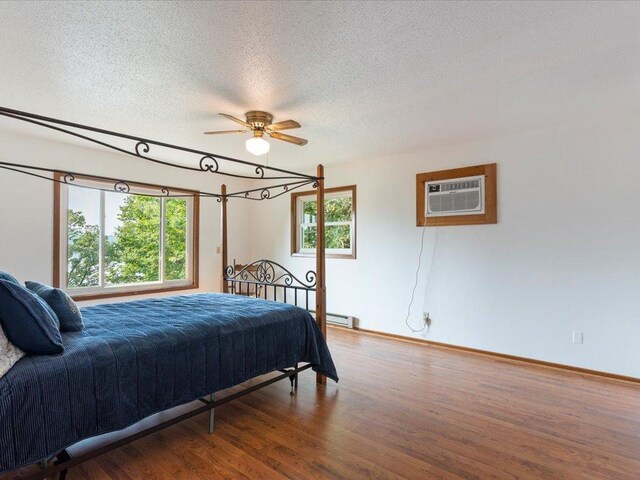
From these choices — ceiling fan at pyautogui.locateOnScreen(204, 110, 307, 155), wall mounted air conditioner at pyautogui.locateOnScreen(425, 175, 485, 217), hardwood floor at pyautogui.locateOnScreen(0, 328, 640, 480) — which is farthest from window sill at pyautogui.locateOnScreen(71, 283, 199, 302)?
wall mounted air conditioner at pyautogui.locateOnScreen(425, 175, 485, 217)

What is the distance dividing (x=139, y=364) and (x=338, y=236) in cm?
367

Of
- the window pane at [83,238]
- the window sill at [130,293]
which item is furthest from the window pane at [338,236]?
the window pane at [83,238]

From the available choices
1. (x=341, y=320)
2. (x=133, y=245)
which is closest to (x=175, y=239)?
(x=133, y=245)

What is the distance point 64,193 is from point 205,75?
2.79m

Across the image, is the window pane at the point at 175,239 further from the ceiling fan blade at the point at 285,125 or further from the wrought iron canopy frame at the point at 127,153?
the ceiling fan blade at the point at 285,125

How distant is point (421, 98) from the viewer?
2.75 m

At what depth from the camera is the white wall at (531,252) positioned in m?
3.20

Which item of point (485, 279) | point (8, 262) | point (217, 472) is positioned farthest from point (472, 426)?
point (8, 262)

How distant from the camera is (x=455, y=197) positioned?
4.09 metres

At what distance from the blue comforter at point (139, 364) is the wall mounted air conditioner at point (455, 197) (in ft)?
7.37

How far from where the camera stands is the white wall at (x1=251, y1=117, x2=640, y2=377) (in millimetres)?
3203

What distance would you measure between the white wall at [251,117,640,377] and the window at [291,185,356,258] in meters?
0.30

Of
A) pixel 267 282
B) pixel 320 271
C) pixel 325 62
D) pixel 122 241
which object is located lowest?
pixel 267 282

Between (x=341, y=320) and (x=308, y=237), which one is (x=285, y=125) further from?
(x=341, y=320)
